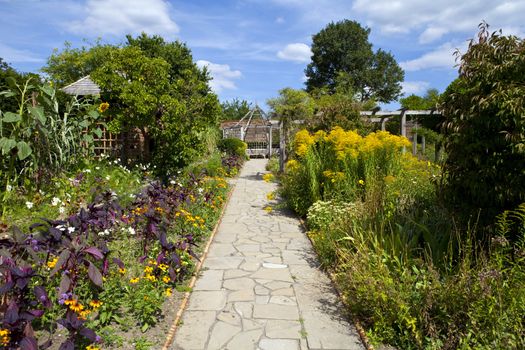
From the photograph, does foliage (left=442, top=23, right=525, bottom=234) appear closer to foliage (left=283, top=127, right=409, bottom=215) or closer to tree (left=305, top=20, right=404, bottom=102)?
foliage (left=283, top=127, right=409, bottom=215)

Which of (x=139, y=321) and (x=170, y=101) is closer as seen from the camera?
(x=139, y=321)

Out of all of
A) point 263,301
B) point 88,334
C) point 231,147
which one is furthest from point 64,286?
point 231,147

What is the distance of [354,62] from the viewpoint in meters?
37.1

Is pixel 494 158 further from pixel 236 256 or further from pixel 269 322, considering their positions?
pixel 236 256

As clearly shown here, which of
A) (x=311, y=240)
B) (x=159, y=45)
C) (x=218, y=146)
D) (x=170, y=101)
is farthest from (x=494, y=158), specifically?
(x=159, y=45)

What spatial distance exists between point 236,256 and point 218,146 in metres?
17.2

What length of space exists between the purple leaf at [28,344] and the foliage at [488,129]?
352 centimetres

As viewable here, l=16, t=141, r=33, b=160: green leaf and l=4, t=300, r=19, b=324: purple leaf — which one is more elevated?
l=16, t=141, r=33, b=160: green leaf

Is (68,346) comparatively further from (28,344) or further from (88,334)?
(28,344)

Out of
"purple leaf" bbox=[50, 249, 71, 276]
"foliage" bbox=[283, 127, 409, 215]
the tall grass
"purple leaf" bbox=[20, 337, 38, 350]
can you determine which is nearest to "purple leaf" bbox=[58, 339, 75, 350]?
"purple leaf" bbox=[20, 337, 38, 350]

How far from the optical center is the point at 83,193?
6758mm

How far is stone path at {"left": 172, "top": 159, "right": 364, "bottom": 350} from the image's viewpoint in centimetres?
309

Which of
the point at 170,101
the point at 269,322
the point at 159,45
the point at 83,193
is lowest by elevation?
the point at 269,322

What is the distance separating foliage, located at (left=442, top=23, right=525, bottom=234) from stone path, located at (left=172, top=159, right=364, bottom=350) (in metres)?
1.64
